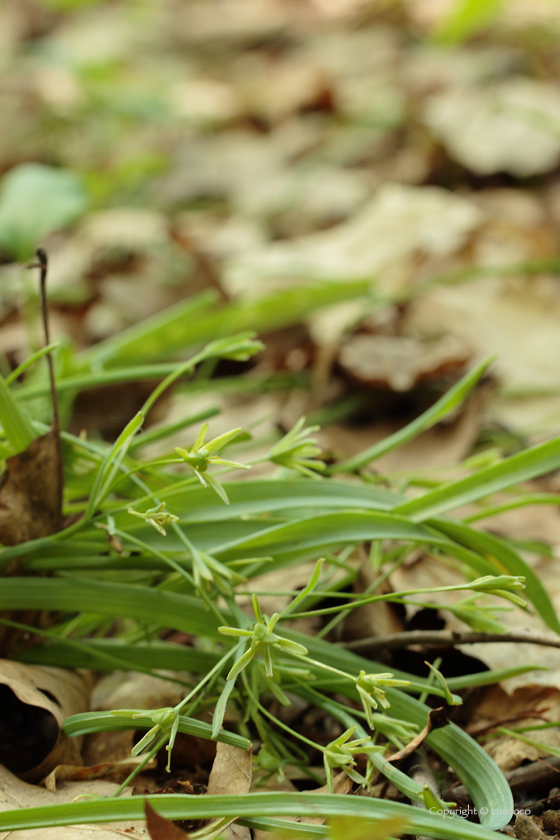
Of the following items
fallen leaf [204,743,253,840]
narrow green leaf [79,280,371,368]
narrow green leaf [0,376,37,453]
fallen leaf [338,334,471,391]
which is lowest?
fallen leaf [338,334,471,391]

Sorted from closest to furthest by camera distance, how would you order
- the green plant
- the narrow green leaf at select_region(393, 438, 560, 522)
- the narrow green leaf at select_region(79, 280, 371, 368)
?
the green plant → the narrow green leaf at select_region(393, 438, 560, 522) → the narrow green leaf at select_region(79, 280, 371, 368)

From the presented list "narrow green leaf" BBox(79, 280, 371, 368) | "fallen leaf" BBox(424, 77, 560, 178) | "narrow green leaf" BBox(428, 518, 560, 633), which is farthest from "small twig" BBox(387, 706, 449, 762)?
"fallen leaf" BBox(424, 77, 560, 178)

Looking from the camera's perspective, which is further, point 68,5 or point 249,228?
point 68,5

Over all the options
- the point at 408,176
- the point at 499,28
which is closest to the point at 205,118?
the point at 408,176

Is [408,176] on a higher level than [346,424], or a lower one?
higher

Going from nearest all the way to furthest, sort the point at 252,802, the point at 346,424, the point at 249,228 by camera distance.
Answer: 1. the point at 252,802
2. the point at 346,424
3. the point at 249,228

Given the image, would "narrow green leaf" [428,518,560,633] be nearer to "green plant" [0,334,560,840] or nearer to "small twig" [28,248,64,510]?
"green plant" [0,334,560,840]

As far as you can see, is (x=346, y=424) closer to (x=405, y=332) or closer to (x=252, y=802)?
(x=405, y=332)

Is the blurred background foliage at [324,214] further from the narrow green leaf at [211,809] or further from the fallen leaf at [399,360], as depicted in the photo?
the narrow green leaf at [211,809]
